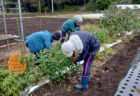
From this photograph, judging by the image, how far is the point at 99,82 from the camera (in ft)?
11.4

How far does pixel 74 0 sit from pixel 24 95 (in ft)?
136

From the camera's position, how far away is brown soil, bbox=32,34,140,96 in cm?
305

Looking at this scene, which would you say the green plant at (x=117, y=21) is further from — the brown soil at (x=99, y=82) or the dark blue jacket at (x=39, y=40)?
the dark blue jacket at (x=39, y=40)

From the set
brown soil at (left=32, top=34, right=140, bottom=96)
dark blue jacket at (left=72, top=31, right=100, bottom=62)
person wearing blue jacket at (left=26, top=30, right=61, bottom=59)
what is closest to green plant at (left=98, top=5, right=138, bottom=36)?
brown soil at (left=32, top=34, right=140, bottom=96)

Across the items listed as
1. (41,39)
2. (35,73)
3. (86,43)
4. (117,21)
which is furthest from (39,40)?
(117,21)

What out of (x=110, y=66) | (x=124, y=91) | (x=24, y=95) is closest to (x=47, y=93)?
(x=24, y=95)

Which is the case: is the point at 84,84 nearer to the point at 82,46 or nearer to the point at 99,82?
the point at 99,82

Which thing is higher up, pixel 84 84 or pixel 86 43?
pixel 86 43

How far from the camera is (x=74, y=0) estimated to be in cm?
4178

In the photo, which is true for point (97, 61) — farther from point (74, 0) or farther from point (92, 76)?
point (74, 0)

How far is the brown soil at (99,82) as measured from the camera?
3.05 meters

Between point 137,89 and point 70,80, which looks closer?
point 137,89

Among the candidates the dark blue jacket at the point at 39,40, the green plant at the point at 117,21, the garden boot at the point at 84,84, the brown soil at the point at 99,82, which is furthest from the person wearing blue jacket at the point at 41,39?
the green plant at the point at 117,21

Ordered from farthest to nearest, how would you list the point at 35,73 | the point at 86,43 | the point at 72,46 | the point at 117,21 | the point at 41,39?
1. the point at 117,21
2. the point at 41,39
3. the point at 35,73
4. the point at 86,43
5. the point at 72,46
